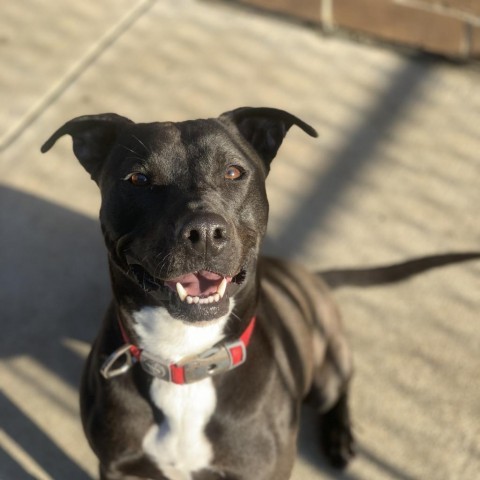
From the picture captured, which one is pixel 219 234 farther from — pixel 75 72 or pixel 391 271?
pixel 75 72

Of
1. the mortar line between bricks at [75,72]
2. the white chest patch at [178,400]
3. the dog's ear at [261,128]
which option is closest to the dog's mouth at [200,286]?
the white chest patch at [178,400]

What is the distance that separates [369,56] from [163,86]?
1181 mm

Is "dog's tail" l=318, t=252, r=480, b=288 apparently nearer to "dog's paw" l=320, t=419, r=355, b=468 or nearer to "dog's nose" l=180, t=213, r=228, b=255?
"dog's paw" l=320, t=419, r=355, b=468

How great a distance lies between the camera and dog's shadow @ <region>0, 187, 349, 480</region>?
3.75 meters

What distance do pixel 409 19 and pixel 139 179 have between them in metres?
2.85

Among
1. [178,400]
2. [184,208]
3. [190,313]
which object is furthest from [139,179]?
[178,400]

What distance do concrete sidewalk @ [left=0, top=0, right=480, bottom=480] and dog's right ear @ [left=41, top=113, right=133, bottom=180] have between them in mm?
1248

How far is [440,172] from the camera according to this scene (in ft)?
15.4

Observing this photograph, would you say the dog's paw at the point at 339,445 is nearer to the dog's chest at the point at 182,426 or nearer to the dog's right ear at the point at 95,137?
the dog's chest at the point at 182,426

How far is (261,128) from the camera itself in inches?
121

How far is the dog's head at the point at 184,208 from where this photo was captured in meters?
2.71

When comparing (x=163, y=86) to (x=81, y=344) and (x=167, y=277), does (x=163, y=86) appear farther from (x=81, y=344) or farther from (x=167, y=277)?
(x=167, y=277)

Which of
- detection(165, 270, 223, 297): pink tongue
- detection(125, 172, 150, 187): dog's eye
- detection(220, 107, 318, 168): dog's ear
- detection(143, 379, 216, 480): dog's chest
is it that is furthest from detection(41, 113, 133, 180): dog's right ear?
detection(143, 379, 216, 480): dog's chest

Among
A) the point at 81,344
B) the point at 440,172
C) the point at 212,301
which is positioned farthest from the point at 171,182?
the point at 440,172
